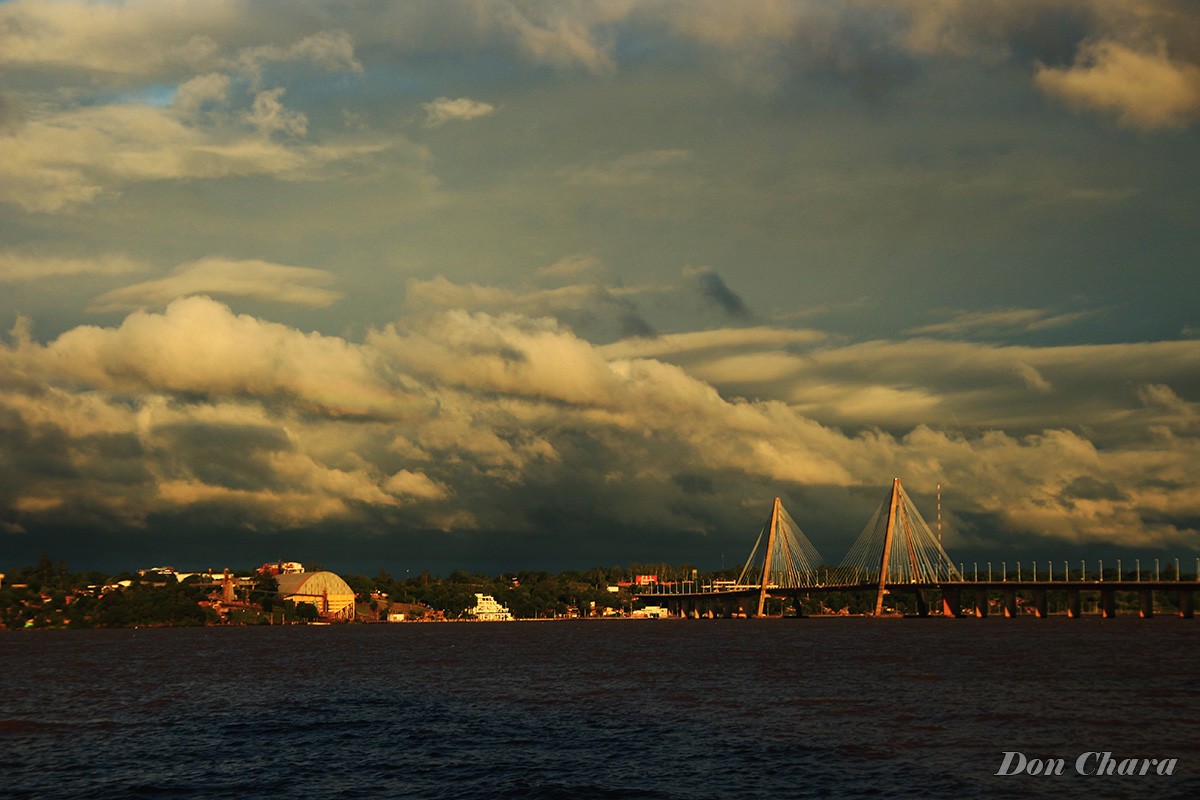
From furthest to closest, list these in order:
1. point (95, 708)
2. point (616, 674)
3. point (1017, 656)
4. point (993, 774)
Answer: point (1017, 656) < point (616, 674) < point (95, 708) < point (993, 774)

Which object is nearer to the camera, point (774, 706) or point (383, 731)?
point (383, 731)

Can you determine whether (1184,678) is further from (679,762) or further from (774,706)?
(679,762)

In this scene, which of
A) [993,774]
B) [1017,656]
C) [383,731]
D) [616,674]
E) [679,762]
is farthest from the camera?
[1017,656]

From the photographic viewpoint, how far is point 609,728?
65.6 meters

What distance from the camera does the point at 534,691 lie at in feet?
300

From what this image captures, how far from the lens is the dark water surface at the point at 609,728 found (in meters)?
48.2

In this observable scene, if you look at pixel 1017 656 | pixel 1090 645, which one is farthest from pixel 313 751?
pixel 1090 645

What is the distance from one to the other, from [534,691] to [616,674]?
18801 millimetres

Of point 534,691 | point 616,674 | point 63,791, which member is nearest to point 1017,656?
point 616,674

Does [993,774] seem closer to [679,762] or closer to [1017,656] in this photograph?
[679,762]

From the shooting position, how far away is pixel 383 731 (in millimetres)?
66500

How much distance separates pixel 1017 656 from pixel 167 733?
90777 mm

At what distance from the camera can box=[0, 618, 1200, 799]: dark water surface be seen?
1898 inches

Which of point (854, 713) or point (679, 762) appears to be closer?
point (679, 762)
